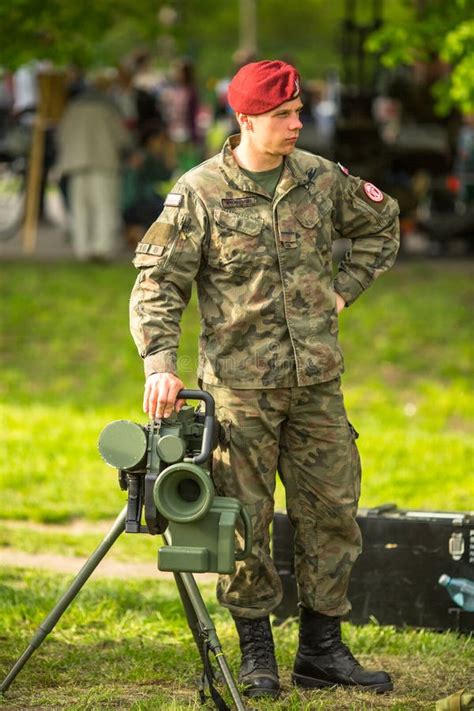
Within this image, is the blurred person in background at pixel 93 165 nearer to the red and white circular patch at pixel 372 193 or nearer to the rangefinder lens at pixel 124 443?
the red and white circular patch at pixel 372 193

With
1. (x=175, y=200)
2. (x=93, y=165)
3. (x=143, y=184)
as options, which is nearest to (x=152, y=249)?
(x=175, y=200)

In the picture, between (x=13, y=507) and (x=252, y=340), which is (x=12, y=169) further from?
(x=252, y=340)

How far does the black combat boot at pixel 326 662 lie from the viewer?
17.0 ft

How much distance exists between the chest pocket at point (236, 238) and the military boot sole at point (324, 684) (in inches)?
58.5

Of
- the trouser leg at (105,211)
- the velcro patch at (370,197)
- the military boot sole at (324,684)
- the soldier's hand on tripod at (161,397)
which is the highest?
the trouser leg at (105,211)

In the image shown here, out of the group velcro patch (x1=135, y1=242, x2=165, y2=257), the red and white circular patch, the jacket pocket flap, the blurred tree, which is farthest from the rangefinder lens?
the blurred tree

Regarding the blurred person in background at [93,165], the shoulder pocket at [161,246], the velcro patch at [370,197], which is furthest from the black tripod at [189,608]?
the blurred person in background at [93,165]

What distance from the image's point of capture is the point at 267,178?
5000mm

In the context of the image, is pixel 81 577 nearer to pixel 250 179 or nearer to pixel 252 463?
pixel 252 463

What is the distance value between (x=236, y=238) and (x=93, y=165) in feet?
34.8

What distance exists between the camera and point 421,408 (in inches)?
414

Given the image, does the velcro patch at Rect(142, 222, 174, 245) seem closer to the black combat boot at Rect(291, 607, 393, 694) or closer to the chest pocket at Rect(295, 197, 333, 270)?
the chest pocket at Rect(295, 197, 333, 270)

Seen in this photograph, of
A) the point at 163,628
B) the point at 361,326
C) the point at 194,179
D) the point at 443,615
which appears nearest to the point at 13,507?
the point at 163,628

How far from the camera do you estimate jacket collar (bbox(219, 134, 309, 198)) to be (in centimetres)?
495
